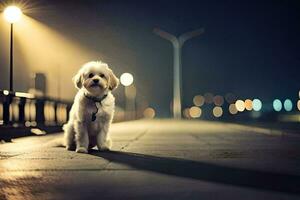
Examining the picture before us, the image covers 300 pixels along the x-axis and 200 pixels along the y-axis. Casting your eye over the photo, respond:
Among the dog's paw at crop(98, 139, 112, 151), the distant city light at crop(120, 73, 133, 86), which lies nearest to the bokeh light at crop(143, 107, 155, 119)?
the distant city light at crop(120, 73, 133, 86)

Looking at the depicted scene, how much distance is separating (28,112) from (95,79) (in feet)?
50.6

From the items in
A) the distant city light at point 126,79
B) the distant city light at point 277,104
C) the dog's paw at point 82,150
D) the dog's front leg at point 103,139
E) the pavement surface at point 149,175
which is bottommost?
the pavement surface at point 149,175

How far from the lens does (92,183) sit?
7.22 m

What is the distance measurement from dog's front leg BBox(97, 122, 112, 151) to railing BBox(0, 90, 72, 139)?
714 centimetres

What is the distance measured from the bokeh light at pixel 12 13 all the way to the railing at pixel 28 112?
278 cm

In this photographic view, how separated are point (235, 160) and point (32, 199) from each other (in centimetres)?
491

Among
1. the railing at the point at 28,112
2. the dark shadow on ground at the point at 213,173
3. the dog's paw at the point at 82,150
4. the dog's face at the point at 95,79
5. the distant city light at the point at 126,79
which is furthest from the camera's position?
the distant city light at the point at 126,79

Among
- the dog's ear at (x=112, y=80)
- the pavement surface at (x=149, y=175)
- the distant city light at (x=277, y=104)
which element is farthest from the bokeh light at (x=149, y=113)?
the pavement surface at (x=149, y=175)

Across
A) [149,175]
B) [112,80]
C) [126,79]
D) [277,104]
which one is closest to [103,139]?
[112,80]

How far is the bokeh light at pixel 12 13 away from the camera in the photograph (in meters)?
22.7

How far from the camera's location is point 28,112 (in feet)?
84.2

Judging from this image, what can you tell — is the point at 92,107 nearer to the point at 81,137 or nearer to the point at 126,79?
the point at 81,137

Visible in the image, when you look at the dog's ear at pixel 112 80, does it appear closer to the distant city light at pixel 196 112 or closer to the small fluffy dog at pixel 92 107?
the small fluffy dog at pixel 92 107

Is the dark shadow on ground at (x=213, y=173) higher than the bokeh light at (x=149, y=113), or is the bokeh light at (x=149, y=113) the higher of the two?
the bokeh light at (x=149, y=113)
